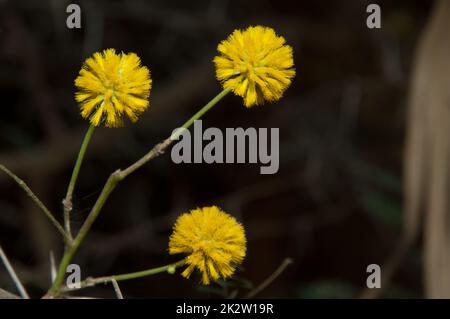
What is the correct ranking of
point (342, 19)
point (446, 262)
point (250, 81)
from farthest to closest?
point (342, 19), point (446, 262), point (250, 81)

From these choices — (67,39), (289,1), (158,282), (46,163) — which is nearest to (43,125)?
(46,163)

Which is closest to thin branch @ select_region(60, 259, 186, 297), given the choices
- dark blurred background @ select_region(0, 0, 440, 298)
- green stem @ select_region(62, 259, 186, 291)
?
green stem @ select_region(62, 259, 186, 291)

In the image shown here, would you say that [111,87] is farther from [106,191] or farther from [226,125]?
[226,125]

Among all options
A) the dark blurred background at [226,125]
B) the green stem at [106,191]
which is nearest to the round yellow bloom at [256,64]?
the green stem at [106,191]

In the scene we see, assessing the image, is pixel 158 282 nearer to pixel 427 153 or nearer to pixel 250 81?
pixel 427 153

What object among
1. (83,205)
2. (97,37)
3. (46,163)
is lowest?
(83,205)

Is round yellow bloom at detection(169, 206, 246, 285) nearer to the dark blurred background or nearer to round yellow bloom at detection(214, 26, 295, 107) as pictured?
Result: round yellow bloom at detection(214, 26, 295, 107)
